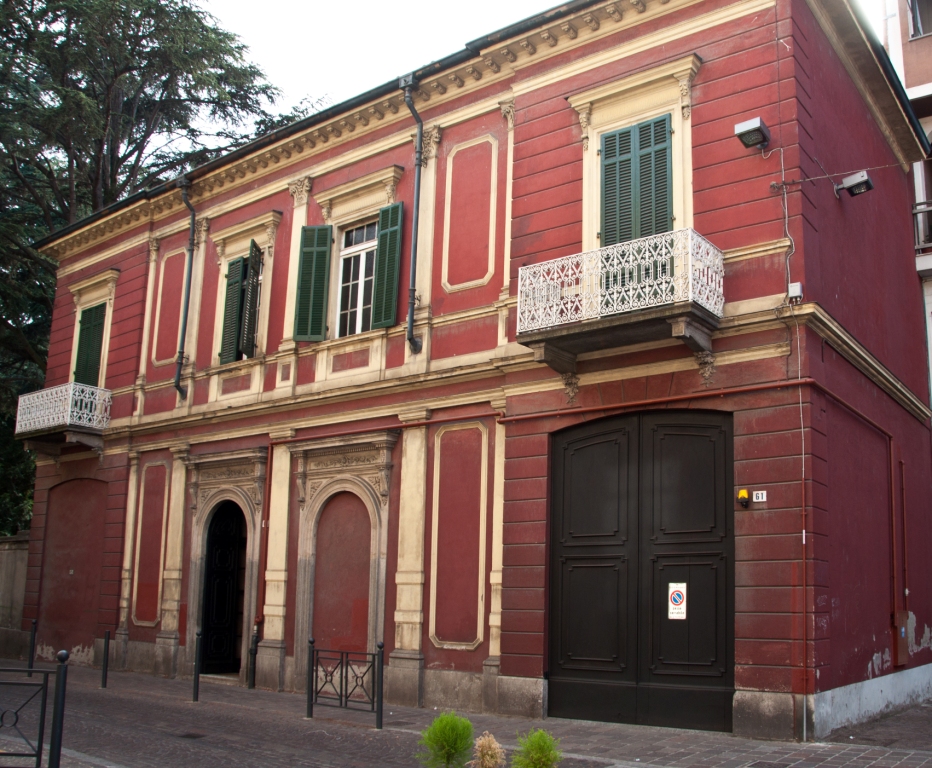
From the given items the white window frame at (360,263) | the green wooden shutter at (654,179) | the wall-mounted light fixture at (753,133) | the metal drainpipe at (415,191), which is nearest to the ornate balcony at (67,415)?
the white window frame at (360,263)

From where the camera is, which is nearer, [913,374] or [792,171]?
[792,171]

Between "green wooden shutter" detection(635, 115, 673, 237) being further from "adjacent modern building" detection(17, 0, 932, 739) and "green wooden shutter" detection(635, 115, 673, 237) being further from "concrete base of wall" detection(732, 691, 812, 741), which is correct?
"concrete base of wall" detection(732, 691, 812, 741)

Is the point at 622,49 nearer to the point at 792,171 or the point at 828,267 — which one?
the point at 792,171

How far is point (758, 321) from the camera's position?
11039 mm

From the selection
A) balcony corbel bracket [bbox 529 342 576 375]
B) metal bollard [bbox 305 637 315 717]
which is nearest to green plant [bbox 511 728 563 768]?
metal bollard [bbox 305 637 315 717]

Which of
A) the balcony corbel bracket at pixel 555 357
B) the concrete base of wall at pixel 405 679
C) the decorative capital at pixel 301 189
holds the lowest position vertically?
the concrete base of wall at pixel 405 679

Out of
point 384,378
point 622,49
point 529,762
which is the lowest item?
point 529,762

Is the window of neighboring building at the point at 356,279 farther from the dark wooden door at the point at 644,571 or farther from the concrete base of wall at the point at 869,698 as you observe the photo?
the concrete base of wall at the point at 869,698

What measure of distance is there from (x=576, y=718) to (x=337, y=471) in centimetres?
587

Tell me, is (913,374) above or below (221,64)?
below

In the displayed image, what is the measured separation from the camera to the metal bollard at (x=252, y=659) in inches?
628

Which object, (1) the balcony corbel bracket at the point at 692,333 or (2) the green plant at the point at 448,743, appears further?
(1) the balcony corbel bracket at the point at 692,333

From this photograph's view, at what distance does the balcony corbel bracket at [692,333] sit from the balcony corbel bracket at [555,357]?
166 cm

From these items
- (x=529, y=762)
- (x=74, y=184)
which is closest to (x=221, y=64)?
(x=74, y=184)
